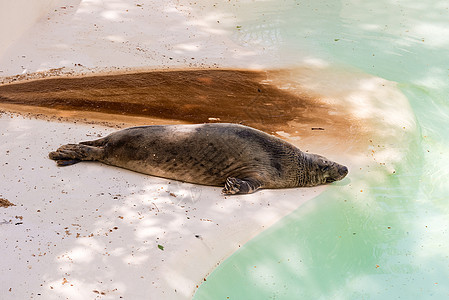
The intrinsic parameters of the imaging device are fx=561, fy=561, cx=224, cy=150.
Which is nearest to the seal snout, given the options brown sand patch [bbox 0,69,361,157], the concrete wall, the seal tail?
brown sand patch [bbox 0,69,361,157]

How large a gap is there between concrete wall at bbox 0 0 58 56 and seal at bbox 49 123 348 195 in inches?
142

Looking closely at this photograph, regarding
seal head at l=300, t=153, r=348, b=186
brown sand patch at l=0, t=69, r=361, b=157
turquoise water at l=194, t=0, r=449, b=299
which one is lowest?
turquoise water at l=194, t=0, r=449, b=299

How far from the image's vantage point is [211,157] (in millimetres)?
7086

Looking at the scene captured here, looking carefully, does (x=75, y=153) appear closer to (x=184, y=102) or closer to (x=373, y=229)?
(x=184, y=102)

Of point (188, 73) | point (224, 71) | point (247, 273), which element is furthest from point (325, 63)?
point (247, 273)

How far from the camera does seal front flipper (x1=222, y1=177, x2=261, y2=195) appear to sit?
22.3 ft

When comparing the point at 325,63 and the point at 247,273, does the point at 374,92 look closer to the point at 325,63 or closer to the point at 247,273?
the point at 325,63

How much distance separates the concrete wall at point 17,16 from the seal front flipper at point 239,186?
5.17 meters

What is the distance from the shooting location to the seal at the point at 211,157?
278 inches

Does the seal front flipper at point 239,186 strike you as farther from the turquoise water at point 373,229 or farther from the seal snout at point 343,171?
the seal snout at point 343,171

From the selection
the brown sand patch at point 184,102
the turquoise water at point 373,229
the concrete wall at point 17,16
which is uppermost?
the concrete wall at point 17,16

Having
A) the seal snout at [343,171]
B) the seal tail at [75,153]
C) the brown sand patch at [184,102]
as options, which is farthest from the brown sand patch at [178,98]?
the seal snout at [343,171]

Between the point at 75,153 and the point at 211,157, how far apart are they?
1776mm

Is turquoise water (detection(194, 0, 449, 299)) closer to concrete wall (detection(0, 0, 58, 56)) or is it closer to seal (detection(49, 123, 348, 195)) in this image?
seal (detection(49, 123, 348, 195))
